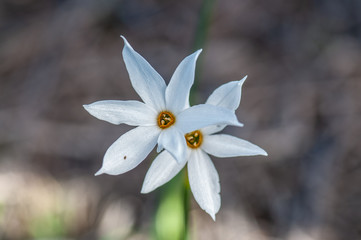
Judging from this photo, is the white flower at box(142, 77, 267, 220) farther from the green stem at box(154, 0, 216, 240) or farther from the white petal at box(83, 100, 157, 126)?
the green stem at box(154, 0, 216, 240)

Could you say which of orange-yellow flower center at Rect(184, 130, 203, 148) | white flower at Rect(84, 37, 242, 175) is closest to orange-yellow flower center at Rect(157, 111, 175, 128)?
white flower at Rect(84, 37, 242, 175)

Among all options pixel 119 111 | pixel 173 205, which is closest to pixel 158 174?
pixel 119 111

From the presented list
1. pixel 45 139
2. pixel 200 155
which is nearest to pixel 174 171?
pixel 200 155

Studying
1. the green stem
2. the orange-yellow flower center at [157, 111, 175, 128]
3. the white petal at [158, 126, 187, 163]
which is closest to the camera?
the white petal at [158, 126, 187, 163]

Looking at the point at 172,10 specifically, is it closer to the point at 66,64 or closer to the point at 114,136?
the point at 66,64

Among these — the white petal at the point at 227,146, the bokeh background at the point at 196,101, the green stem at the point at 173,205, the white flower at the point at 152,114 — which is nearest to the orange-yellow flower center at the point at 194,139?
the white petal at the point at 227,146

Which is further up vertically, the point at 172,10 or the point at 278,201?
the point at 172,10
